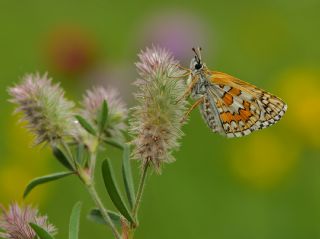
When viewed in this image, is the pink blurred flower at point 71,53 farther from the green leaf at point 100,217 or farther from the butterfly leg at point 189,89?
the green leaf at point 100,217

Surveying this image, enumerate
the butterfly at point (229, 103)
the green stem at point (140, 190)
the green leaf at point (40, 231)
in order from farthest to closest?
the butterfly at point (229, 103), the green stem at point (140, 190), the green leaf at point (40, 231)

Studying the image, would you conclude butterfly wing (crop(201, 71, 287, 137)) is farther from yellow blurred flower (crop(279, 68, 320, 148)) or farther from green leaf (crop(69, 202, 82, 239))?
yellow blurred flower (crop(279, 68, 320, 148))

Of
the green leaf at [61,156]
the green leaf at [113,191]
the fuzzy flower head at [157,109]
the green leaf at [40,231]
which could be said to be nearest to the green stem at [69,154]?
the green leaf at [61,156]

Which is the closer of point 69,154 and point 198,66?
point 69,154

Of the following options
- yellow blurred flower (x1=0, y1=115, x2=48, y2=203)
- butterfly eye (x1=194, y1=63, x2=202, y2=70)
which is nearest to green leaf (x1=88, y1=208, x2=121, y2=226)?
butterfly eye (x1=194, y1=63, x2=202, y2=70)

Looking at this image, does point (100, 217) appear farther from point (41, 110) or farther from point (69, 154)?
point (41, 110)

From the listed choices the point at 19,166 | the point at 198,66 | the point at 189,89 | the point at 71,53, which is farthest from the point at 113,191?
the point at 71,53

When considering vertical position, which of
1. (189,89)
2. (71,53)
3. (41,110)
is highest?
(71,53)
